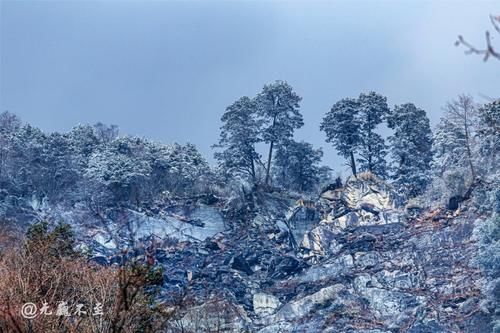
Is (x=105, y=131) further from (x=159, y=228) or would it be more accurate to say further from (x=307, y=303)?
(x=307, y=303)

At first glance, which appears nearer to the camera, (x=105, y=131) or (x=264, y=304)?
(x=264, y=304)

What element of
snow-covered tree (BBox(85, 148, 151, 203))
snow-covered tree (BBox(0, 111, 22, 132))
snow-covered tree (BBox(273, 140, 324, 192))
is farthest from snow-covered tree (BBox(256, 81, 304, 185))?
snow-covered tree (BBox(0, 111, 22, 132))

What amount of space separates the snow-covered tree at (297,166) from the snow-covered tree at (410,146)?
3.17 meters

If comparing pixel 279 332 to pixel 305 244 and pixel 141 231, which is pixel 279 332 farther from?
pixel 141 231

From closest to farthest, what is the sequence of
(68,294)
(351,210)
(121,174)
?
(68,294) → (351,210) → (121,174)

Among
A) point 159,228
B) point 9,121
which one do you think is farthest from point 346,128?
point 9,121

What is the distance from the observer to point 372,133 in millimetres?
21484

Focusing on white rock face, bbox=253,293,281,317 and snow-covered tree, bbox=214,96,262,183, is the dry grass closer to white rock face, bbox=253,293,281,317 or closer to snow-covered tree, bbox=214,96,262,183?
white rock face, bbox=253,293,281,317

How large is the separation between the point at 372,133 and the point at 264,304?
908 centimetres

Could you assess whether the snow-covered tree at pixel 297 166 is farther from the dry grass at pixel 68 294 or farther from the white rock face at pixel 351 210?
the dry grass at pixel 68 294

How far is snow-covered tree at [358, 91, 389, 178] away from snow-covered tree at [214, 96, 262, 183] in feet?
13.7

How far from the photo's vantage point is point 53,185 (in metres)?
20.4

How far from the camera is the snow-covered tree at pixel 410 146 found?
1972 centimetres

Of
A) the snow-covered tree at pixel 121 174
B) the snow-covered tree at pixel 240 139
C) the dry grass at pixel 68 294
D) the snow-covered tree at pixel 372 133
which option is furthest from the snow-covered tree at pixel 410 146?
the dry grass at pixel 68 294
